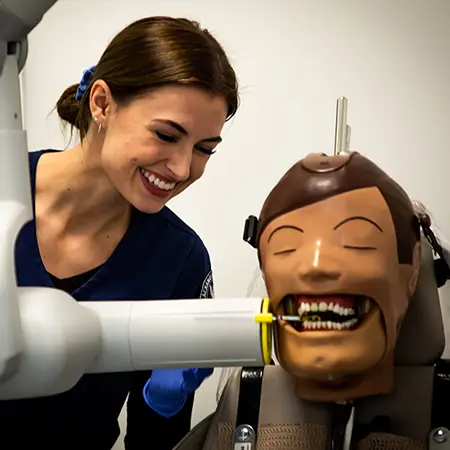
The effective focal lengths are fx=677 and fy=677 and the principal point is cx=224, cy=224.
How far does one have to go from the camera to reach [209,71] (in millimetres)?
1113

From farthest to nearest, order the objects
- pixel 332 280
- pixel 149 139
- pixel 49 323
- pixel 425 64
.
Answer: pixel 425 64
pixel 149 139
pixel 332 280
pixel 49 323

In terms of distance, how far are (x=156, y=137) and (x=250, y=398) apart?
1.55 feet

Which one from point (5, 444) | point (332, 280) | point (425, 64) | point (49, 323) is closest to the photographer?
point (49, 323)

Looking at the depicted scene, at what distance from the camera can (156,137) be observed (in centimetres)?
109

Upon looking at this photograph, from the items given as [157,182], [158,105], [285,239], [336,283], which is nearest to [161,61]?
[158,105]

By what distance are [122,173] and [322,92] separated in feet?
2.55

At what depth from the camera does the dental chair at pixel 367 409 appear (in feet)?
3.69

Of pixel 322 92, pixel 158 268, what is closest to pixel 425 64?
pixel 322 92

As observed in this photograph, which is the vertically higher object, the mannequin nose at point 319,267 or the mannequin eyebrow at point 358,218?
the mannequin eyebrow at point 358,218

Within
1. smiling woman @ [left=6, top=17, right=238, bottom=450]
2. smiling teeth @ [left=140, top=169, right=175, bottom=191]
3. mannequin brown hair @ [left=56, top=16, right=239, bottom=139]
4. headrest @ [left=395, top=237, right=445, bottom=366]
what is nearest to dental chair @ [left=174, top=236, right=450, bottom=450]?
headrest @ [left=395, top=237, right=445, bottom=366]

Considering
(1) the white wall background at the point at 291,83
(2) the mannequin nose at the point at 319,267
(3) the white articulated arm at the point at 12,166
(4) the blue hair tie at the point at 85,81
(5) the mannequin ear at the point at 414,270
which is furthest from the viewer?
(1) the white wall background at the point at 291,83

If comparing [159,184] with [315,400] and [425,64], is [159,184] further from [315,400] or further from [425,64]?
[425,64]

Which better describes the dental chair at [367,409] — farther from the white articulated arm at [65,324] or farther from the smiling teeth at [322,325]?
the white articulated arm at [65,324]

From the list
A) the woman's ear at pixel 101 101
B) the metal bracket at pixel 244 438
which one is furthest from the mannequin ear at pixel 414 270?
the woman's ear at pixel 101 101
